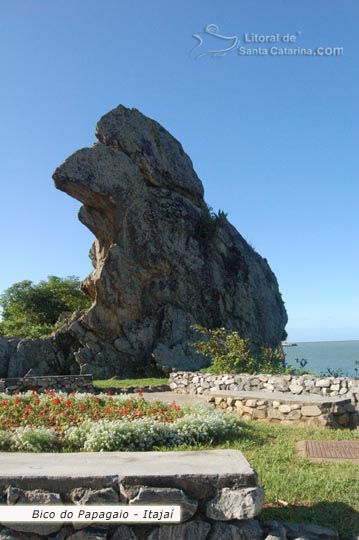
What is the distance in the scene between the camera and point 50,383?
64.4 feet

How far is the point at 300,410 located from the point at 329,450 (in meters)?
2.84

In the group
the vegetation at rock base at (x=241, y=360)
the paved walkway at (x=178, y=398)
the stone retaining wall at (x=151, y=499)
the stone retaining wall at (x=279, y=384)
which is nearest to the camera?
the stone retaining wall at (x=151, y=499)

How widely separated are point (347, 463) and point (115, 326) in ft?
72.8

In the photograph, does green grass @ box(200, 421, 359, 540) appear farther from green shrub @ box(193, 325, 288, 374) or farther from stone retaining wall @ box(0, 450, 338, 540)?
green shrub @ box(193, 325, 288, 374)

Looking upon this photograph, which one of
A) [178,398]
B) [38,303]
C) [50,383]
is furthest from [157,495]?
[38,303]

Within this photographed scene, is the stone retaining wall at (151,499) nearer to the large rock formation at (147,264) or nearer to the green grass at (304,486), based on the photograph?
the green grass at (304,486)

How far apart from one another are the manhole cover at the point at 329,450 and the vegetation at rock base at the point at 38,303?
3738 centimetres

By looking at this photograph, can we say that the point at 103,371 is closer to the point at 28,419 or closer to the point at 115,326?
the point at 115,326

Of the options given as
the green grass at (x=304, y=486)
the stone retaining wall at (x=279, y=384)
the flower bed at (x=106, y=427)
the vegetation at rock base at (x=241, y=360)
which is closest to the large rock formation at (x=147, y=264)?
the vegetation at rock base at (x=241, y=360)

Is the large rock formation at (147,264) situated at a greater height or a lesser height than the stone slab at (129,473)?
greater

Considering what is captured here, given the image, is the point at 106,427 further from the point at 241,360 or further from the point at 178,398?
the point at 241,360

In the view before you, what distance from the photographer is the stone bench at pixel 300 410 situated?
10250 mm

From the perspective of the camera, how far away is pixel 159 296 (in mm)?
28719

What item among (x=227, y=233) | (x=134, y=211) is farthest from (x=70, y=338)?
(x=227, y=233)
